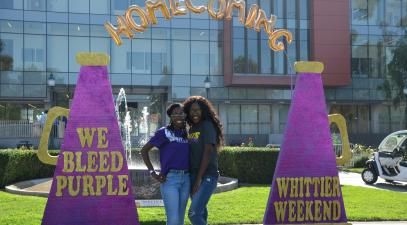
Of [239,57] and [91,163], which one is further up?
[239,57]

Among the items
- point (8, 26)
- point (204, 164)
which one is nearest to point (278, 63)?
point (8, 26)

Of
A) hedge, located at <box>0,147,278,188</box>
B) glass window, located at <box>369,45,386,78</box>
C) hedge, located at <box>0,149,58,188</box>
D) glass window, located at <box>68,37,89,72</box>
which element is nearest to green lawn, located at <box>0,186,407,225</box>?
hedge, located at <box>0,149,58,188</box>

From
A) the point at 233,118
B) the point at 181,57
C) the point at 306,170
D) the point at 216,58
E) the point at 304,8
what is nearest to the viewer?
the point at 306,170

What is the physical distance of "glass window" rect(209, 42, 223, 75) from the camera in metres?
36.7

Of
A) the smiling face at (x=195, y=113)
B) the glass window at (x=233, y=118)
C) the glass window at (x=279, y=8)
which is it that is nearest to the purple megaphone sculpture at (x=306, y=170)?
the smiling face at (x=195, y=113)

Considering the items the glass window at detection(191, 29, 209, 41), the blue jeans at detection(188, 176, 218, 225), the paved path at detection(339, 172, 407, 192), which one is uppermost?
the glass window at detection(191, 29, 209, 41)

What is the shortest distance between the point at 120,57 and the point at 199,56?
18.1 feet

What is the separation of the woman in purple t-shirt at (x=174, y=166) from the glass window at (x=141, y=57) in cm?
3054

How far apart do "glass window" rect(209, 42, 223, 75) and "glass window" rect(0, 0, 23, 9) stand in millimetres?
13019

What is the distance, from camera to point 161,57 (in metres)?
35.9

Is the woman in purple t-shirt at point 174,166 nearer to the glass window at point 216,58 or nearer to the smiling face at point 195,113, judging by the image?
the smiling face at point 195,113

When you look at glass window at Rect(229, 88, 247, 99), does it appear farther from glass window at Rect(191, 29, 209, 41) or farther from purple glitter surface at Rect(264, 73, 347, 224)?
purple glitter surface at Rect(264, 73, 347, 224)

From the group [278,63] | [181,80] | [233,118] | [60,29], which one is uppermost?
[60,29]

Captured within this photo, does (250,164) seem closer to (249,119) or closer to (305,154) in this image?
(305,154)
